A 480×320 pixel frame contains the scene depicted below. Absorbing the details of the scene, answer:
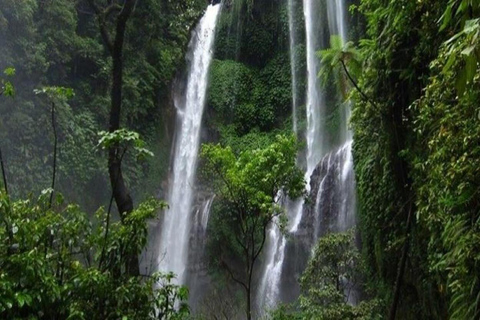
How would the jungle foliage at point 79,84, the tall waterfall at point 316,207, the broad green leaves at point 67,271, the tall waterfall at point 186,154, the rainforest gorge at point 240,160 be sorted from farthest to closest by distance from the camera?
the tall waterfall at point 186,154
the tall waterfall at point 316,207
the jungle foliage at point 79,84
the rainforest gorge at point 240,160
the broad green leaves at point 67,271

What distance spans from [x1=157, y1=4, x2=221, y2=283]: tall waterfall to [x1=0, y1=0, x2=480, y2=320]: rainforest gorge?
6cm

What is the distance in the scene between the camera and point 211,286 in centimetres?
1717

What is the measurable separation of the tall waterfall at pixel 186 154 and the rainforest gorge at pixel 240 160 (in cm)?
6

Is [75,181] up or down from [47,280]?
up

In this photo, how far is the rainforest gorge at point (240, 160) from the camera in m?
3.90

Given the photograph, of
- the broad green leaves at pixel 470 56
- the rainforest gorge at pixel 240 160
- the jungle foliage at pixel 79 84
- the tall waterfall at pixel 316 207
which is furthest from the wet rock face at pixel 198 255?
the broad green leaves at pixel 470 56

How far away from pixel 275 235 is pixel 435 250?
11.6 meters

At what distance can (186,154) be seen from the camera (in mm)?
19875

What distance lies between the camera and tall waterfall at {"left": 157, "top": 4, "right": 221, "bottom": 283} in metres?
18.0

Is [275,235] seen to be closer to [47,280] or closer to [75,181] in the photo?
[75,181]

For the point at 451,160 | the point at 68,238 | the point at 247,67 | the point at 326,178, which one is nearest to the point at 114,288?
the point at 68,238

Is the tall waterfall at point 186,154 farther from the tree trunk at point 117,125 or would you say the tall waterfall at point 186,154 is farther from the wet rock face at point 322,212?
the tree trunk at point 117,125

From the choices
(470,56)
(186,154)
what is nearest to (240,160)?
(470,56)

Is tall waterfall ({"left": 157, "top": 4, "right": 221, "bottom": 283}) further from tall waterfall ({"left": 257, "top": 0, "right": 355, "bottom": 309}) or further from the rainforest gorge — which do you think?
tall waterfall ({"left": 257, "top": 0, "right": 355, "bottom": 309})
